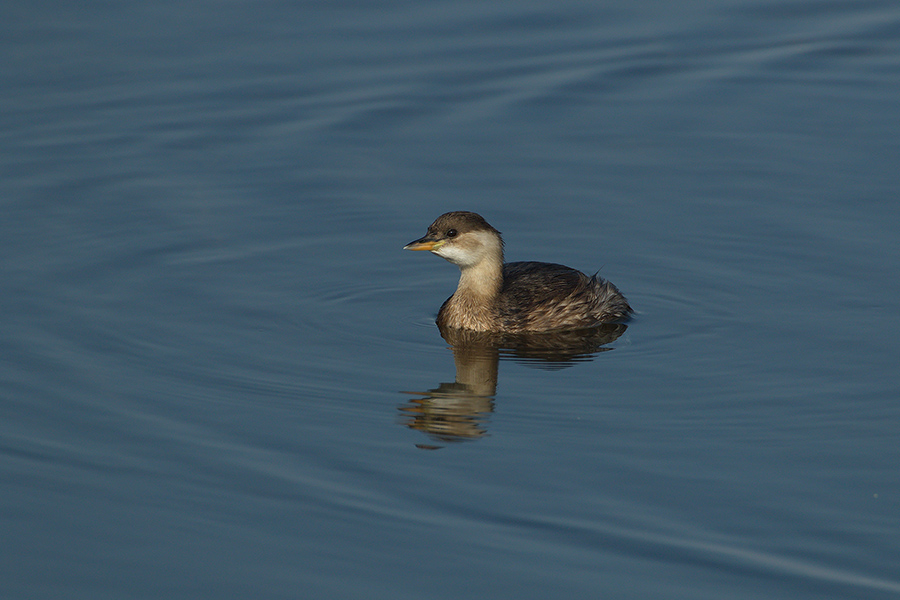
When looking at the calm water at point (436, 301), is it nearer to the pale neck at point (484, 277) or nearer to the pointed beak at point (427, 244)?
the pale neck at point (484, 277)

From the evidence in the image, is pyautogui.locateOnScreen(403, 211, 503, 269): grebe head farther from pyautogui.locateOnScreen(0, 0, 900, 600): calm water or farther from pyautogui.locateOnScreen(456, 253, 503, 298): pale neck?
pyautogui.locateOnScreen(0, 0, 900, 600): calm water

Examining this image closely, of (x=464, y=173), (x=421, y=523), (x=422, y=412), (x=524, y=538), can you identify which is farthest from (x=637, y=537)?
(x=464, y=173)

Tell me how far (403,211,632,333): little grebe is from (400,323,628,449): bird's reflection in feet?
0.32

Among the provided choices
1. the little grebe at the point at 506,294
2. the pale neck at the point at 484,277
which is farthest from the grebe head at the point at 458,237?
the pale neck at the point at 484,277

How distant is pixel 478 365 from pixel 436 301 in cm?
157

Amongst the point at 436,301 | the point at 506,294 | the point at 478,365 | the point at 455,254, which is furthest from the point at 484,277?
the point at 478,365

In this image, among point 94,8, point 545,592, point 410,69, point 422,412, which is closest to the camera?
point 545,592

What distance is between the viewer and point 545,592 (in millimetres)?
7844

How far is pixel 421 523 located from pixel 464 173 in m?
7.03

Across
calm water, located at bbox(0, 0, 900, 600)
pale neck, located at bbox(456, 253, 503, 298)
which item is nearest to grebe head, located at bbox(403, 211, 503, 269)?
pale neck, located at bbox(456, 253, 503, 298)

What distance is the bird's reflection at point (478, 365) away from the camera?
406 inches

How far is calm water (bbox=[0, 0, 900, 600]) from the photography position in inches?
330

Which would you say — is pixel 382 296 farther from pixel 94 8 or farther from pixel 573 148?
pixel 94 8

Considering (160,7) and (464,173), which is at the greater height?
(160,7)
